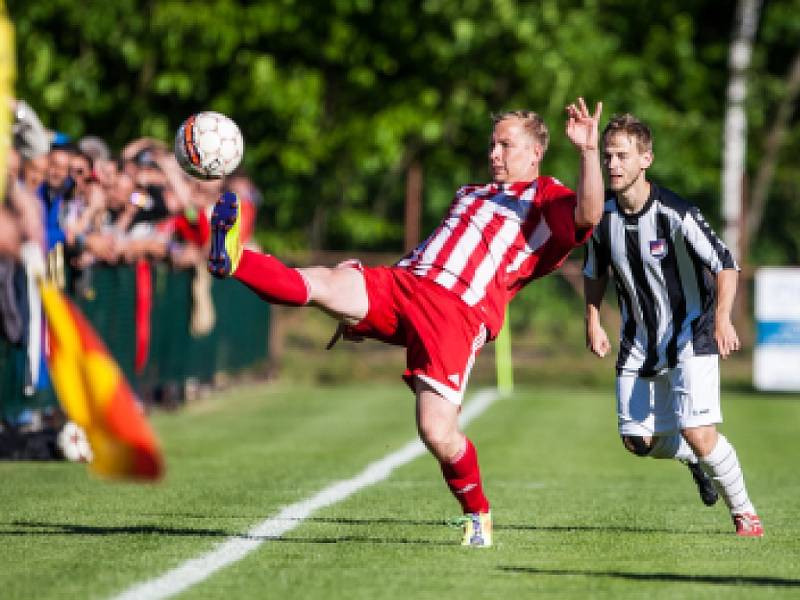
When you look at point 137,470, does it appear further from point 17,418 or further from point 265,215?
point 265,215

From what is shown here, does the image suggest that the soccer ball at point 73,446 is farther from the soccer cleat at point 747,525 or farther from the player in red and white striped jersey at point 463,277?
the soccer cleat at point 747,525

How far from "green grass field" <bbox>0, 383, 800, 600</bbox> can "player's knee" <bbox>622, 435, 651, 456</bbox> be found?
0.37 meters

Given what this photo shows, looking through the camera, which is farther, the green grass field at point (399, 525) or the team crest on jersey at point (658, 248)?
the team crest on jersey at point (658, 248)

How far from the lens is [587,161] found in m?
7.66

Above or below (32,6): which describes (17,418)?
below

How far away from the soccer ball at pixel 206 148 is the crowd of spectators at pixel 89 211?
39.1 inches

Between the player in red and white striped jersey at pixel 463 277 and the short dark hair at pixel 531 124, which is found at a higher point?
the short dark hair at pixel 531 124

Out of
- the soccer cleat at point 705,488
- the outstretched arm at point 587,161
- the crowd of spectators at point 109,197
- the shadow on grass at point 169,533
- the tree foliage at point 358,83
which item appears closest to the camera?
the outstretched arm at point 587,161

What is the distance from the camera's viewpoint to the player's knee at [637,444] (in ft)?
28.8

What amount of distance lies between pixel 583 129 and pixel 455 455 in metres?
1.50

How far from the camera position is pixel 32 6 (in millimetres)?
27219

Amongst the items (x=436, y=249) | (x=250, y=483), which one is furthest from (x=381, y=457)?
(x=436, y=249)

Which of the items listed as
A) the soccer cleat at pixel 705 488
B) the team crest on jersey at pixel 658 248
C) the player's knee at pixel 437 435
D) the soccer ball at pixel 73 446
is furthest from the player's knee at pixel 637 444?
the soccer ball at pixel 73 446

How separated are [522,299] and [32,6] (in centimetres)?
886
